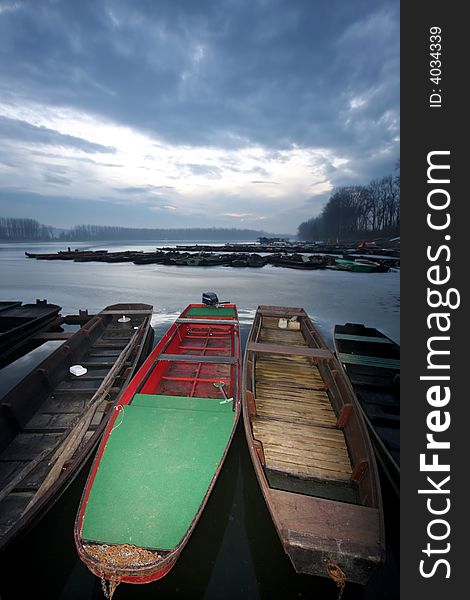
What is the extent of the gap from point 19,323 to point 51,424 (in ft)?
37.3

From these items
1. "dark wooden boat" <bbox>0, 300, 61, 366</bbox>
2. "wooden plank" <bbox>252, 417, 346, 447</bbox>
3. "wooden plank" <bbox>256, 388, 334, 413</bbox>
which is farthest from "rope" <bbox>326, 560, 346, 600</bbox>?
"dark wooden boat" <bbox>0, 300, 61, 366</bbox>

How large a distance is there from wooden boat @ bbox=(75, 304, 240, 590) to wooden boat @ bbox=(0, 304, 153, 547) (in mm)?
640

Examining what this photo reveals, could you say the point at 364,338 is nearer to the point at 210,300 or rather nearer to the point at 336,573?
the point at 210,300

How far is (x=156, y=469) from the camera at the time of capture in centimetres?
441

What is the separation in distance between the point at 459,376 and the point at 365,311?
1913 centimetres

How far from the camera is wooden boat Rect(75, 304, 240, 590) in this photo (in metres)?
3.26

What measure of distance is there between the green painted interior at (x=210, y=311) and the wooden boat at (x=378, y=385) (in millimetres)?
5332

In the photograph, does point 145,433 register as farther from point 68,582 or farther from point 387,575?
point 387,575

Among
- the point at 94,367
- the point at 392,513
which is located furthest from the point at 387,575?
the point at 94,367

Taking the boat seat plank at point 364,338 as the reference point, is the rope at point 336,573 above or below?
below

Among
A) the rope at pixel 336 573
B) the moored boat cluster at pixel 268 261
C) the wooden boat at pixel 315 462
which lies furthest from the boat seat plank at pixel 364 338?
the moored boat cluster at pixel 268 261

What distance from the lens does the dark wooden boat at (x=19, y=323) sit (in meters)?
11.9

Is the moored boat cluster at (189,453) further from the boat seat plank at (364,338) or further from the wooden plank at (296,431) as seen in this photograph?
the boat seat plank at (364,338)

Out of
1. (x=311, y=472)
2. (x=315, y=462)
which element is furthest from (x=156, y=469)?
(x=315, y=462)
